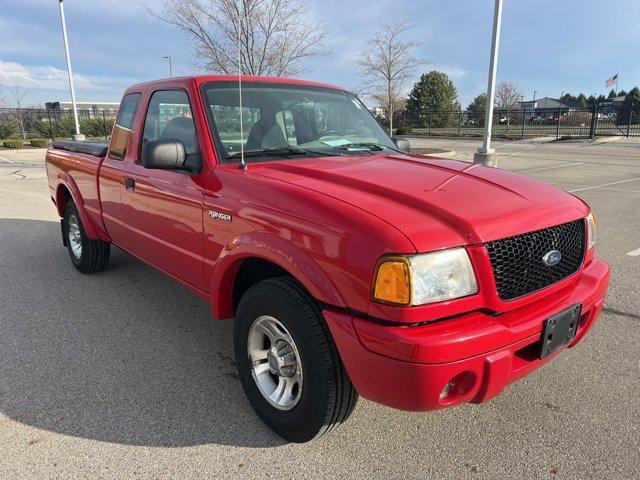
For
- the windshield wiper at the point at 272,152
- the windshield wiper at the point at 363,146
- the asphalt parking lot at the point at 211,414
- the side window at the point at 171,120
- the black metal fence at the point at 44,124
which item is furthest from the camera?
the black metal fence at the point at 44,124

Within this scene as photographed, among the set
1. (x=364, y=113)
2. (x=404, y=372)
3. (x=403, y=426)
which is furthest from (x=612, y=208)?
(x=404, y=372)

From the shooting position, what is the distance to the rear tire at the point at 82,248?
16.3ft

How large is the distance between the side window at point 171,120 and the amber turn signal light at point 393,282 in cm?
158

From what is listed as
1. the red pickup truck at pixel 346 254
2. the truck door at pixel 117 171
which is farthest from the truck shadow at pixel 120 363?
the truck door at pixel 117 171

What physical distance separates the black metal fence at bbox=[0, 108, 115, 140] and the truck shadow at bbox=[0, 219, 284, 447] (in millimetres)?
30589

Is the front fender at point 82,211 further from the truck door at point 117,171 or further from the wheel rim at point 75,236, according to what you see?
the truck door at point 117,171

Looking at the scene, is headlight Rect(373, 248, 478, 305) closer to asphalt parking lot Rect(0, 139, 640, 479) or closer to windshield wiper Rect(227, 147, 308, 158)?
asphalt parking lot Rect(0, 139, 640, 479)

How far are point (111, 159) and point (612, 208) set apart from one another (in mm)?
7999

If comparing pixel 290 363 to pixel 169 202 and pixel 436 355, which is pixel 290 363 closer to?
pixel 436 355

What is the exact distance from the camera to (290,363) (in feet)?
8.11

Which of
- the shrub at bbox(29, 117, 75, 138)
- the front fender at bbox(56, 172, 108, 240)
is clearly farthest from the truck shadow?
the shrub at bbox(29, 117, 75, 138)

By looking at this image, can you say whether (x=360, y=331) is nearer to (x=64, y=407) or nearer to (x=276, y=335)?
(x=276, y=335)

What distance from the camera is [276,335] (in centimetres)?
249

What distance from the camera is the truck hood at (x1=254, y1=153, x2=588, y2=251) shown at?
204cm
